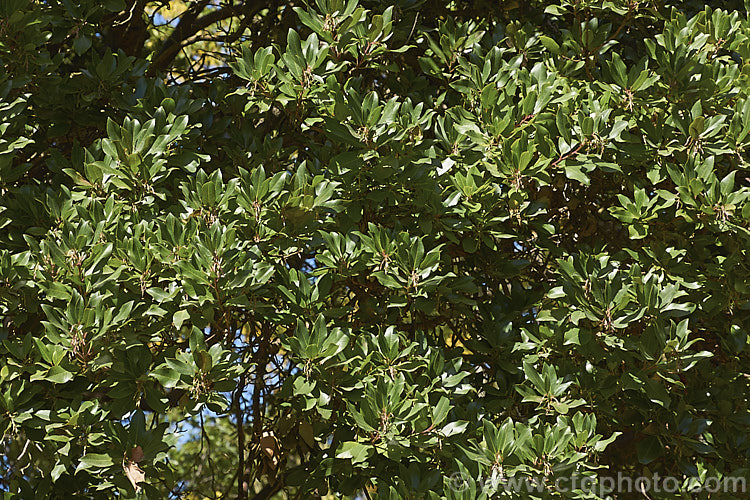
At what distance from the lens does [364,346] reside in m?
2.29

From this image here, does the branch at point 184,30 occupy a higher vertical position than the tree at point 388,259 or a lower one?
higher

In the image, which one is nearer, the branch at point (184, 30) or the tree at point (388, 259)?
the tree at point (388, 259)

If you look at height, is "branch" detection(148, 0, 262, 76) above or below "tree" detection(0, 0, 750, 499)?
above

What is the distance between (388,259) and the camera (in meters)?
2.31

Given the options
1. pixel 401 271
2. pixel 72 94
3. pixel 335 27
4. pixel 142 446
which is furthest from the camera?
pixel 72 94

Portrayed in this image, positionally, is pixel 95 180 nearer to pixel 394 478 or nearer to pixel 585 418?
pixel 394 478

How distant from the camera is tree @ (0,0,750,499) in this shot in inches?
85.4

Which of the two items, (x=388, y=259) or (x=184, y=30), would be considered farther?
(x=184, y=30)

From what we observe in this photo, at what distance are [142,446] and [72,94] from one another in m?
1.24

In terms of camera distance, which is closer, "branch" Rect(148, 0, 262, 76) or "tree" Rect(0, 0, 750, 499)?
"tree" Rect(0, 0, 750, 499)

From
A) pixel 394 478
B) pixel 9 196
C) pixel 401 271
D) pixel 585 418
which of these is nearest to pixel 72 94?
pixel 9 196

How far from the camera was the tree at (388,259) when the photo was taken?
7.11ft

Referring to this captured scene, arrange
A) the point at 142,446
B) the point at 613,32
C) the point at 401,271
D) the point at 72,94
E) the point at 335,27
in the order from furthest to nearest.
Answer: the point at 613,32, the point at 72,94, the point at 335,27, the point at 401,271, the point at 142,446

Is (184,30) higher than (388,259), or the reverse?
(184,30)
